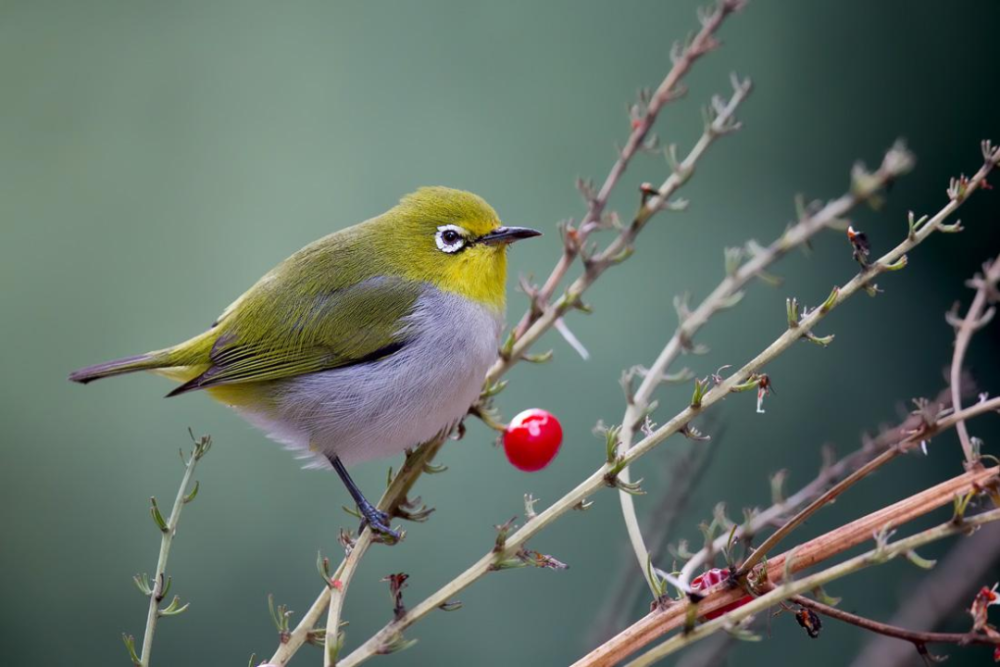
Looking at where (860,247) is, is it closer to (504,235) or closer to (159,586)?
(159,586)

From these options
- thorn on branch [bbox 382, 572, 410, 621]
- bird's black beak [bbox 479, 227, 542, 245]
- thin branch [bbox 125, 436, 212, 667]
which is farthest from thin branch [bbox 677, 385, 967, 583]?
bird's black beak [bbox 479, 227, 542, 245]

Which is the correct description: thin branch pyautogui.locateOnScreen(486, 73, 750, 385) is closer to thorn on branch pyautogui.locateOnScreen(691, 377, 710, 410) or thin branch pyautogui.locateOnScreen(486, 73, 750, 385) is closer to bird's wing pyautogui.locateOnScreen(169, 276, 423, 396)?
thorn on branch pyautogui.locateOnScreen(691, 377, 710, 410)

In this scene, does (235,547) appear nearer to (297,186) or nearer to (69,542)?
(69,542)

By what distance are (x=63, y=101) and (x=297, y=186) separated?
1360mm

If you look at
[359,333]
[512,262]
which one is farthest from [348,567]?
[512,262]

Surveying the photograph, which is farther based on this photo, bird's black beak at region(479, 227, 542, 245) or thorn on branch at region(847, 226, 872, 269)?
bird's black beak at region(479, 227, 542, 245)

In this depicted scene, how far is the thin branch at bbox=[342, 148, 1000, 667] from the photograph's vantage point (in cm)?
148

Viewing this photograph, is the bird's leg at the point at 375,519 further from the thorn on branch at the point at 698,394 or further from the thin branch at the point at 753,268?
the thorn on branch at the point at 698,394

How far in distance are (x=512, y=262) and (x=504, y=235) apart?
856mm

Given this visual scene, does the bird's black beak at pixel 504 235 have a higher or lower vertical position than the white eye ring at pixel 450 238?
lower

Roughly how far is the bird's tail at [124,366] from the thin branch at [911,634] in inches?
83.7

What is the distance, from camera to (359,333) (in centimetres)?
302

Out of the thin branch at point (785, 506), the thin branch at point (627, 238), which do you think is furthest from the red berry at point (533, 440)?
the thin branch at point (785, 506)

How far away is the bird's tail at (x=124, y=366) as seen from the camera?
2.81m
